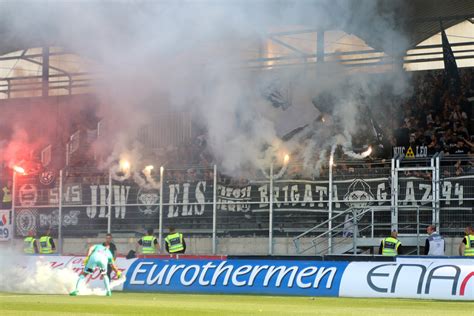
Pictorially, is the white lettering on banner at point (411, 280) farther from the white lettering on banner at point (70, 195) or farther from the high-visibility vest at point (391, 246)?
the white lettering on banner at point (70, 195)

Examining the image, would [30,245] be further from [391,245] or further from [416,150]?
[416,150]

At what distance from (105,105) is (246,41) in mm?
7267

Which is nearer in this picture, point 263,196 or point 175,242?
point 263,196

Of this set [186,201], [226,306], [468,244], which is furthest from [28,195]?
[226,306]

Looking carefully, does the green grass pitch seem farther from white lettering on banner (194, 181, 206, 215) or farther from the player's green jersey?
white lettering on banner (194, 181, 206, 215)

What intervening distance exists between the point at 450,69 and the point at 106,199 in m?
11.7

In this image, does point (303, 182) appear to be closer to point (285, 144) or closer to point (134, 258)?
point (285, 144)

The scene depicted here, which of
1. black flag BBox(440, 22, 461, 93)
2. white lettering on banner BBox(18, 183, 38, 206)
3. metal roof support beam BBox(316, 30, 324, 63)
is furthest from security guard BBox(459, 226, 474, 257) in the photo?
white lettering on banner BBox(18, 183, 38, 206)

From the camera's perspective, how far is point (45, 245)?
3353 cm

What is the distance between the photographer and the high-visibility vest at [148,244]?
31594 millimetres

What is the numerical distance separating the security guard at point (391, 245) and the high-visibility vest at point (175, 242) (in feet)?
21.1

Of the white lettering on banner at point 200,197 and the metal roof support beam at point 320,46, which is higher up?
the metal roof support beam at point 320,46

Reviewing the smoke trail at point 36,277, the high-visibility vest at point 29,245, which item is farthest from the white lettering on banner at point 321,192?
the high-visibility vest at point 29,245

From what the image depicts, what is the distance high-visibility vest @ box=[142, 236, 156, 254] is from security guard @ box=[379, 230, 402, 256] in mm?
7457
